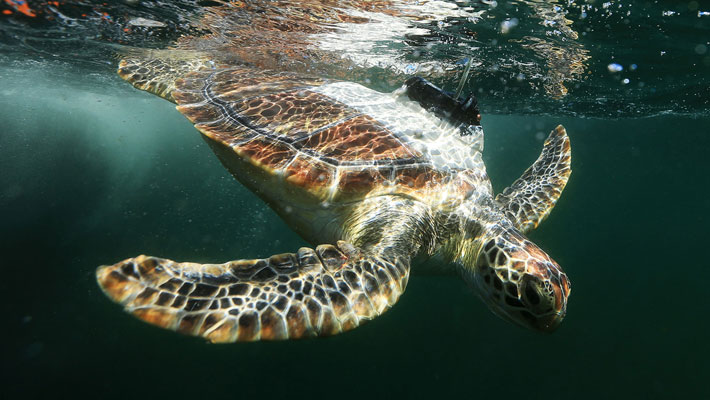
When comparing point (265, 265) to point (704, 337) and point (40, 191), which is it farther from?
point (40, 191)

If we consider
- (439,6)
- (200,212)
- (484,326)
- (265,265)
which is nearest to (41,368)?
(265,265)

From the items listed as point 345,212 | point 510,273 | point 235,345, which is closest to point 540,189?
point 510,273

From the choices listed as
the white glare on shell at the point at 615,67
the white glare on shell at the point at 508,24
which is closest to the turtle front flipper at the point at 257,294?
the white glare on shell at the point at 508,24

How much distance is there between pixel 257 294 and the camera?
5.71 feet

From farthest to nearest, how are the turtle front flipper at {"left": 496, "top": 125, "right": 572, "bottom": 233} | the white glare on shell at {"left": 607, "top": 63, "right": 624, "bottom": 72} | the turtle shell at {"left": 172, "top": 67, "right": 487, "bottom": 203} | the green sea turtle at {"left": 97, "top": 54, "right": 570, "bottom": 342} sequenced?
the white glare on shell at {"left": 607, "top": 63, "right": 624, "bottom": 72} → the turtle front flipper at {"left": 496, "top": 125, "right": 572, "bottom": 233} → the turtle shell at {"left": 172, "top": 67, "right": 487, "bottom": 203} → the green sea turtle at {"left": 97, "top": 54, "right": 570, "bottom": 342}

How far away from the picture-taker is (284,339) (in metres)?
1.57

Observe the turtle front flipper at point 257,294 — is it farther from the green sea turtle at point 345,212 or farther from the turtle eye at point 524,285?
the turtle eye at point 524,285

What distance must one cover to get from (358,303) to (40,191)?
30.4 metres

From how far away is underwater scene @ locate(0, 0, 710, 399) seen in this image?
2.17 metres

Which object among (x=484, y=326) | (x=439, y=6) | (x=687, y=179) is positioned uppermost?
(x=439, y=6)

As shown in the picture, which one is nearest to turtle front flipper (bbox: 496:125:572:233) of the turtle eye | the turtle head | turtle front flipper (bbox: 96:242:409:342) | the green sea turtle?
the green sea turtle

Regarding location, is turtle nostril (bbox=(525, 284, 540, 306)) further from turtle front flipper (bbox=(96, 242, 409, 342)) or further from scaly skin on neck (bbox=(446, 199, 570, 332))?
turtle front flipper (bbox=(96, 242, 409, 342))

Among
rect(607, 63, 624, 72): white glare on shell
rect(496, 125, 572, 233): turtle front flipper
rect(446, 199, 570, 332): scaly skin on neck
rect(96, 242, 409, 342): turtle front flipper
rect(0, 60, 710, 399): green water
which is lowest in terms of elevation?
rect(0, 60, 710, 399): green water

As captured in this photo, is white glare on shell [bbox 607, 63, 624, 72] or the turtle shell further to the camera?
white glare on shell [bbox 607, 63, 624, 72]
